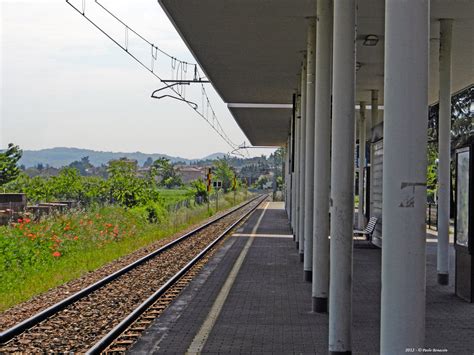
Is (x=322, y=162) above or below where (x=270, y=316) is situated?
above

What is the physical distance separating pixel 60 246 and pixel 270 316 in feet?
38.1

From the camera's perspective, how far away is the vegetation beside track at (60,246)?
51.4 ft

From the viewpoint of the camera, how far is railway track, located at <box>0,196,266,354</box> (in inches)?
367

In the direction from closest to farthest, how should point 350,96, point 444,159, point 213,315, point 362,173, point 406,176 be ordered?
point 406,176
point 350,96
point 213,315
point 444,159
point 362,173

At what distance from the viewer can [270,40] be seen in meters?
16.9

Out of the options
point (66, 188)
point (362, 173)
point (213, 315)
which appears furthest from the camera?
point (66, 188)

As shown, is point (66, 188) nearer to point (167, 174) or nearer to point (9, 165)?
point (9, 165)

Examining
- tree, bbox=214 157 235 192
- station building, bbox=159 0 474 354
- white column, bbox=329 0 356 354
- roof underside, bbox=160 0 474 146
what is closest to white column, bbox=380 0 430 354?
station building, bbox=159 0 474 354

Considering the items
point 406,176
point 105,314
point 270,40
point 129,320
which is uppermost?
point 270,40

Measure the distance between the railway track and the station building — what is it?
2474 millimetres

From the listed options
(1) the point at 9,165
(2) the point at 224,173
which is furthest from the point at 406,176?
(2) the point at 224,173

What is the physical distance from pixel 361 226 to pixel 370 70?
7870 millimetres

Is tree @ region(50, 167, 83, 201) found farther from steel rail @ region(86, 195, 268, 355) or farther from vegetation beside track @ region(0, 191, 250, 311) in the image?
steel rail @ region(86, 195, 268, 355)

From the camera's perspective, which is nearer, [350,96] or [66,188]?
[350,96]
